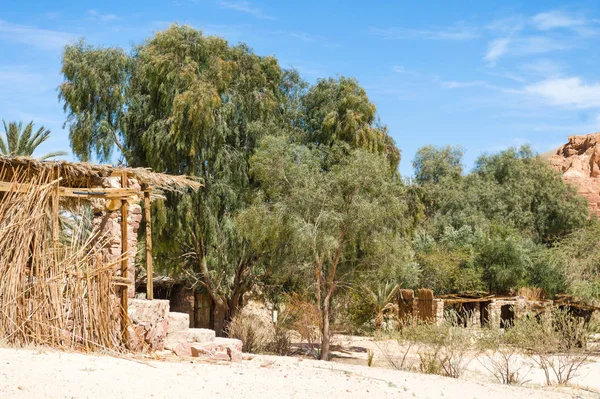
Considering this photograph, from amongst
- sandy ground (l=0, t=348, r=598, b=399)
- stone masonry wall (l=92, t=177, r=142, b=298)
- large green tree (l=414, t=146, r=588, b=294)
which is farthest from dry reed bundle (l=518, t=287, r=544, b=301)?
stone masonry wall (l=92, t=177, r=142, b=298)

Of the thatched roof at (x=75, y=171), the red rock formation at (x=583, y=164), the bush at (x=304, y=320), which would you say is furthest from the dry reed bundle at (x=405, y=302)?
the red rock formation at (x=583, y=164)

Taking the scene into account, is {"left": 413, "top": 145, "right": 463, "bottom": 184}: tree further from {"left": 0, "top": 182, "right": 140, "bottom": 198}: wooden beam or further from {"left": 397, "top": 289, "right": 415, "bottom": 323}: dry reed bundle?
{"left": 0, "top": 182, "right": 140, "bottom": 198}: wooden beam

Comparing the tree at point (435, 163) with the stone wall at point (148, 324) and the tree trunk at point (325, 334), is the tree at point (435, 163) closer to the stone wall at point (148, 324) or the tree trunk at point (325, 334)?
the tree trunk at point (325, 334)

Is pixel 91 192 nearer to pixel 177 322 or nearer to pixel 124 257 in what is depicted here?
pixel 124 257

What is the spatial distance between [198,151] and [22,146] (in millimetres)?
7046

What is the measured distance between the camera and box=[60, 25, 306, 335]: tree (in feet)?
67.1

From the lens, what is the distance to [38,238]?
1046cm

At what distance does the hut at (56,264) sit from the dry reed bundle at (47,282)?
1cm

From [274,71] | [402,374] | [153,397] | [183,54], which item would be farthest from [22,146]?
[153,397]

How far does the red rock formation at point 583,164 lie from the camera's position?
49.1m

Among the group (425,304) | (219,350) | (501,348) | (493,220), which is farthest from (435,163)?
(219,350)

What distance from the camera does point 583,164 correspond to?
53281 millimetres

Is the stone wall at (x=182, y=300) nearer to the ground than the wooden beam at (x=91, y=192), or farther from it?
nearer to the ground

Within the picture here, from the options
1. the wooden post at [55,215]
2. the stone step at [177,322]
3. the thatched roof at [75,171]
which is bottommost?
the stone step at [177,322]
